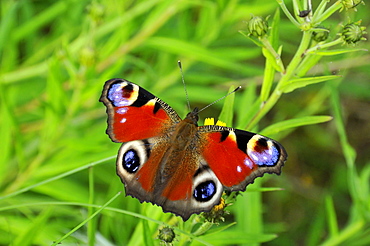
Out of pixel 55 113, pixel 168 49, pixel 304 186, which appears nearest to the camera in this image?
pixel 55 113

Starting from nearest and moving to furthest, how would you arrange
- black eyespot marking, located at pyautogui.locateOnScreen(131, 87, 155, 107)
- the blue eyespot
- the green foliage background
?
the blue eyespot → black eyespot marking, located at pyautogui.locateOnScreen(131, 87, 155, 107) → the green foliage background

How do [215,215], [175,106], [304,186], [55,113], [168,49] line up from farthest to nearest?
[304,186]
[175,106]
[168,49]
[55,113]
[215,215]

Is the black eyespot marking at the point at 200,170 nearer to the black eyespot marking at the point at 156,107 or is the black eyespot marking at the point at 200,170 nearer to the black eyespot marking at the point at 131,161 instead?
the black eyespot marking at the point at 131,161

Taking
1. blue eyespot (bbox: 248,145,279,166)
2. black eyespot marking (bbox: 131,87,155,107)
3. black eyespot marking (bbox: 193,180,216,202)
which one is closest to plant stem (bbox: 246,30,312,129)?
blue eyespot (bbox: 248,145,279,166)

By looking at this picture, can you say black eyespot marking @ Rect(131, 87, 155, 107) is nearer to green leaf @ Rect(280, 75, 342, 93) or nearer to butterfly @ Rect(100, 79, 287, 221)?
butterfly @ Rect(100, 79, 287, 221)

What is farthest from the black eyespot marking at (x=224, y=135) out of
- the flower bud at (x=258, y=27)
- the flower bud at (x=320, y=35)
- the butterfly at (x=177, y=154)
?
the flower bud at (x=320, y=35)

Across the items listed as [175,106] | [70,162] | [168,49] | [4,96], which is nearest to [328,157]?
[175,106]

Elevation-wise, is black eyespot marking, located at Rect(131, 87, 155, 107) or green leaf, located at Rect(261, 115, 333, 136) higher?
black eyespot marking, located at Rect(131, 87, 155, 107)

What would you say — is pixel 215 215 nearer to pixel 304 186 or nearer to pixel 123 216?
pixel 123 216

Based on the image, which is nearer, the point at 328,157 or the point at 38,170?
the point at 38,170
